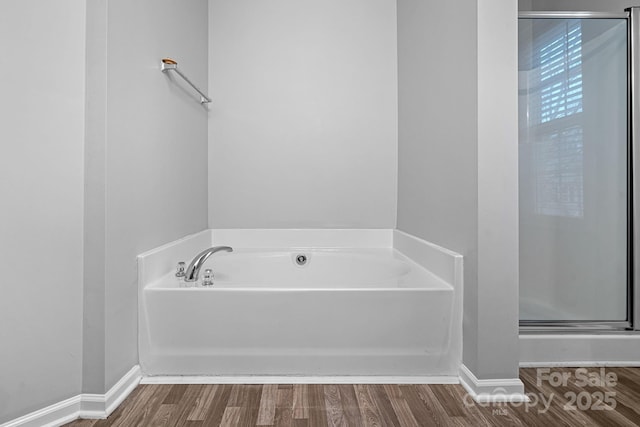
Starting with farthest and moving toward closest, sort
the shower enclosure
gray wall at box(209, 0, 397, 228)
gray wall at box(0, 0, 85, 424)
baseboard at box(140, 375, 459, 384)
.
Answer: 1. gray wall at box(209, 0, 397, 228)
2. the shower enclosure
3. baseboard at box(140, 375, 459, 384)
4. gray wall at box(0, 0, 85, 424)

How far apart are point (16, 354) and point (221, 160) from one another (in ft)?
5.93

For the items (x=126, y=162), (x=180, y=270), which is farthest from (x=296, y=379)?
(x=126, y=162)

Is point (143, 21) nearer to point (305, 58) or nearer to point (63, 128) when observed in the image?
point (63, 128)

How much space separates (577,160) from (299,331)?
5.30ft

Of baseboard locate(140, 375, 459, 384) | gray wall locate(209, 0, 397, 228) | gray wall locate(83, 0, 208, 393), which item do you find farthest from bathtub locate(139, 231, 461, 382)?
gray wall locate(209, 0, 397, 228)

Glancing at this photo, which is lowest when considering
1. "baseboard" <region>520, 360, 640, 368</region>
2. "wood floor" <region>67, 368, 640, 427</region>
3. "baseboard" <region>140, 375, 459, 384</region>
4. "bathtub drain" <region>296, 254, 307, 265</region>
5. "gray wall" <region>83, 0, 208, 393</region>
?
"wood floor" <region>67, 368, 640, 427</region>

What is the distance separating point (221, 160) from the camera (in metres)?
2.89

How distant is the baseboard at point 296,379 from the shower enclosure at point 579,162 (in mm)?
626

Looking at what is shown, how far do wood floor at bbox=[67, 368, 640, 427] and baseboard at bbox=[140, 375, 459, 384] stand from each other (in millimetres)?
31

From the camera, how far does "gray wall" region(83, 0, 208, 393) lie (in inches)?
57.8

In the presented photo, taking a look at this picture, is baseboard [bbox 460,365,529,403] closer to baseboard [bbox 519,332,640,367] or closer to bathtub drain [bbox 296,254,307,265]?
baseboard [bbox 519,332,640,367]

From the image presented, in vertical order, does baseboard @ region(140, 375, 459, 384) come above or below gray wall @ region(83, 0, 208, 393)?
below

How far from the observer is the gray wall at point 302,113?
9.40 feet

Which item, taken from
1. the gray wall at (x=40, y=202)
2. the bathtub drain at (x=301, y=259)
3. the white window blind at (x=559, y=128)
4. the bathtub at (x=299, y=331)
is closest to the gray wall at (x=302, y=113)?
the bathtub drain at (x=301, y=259)
